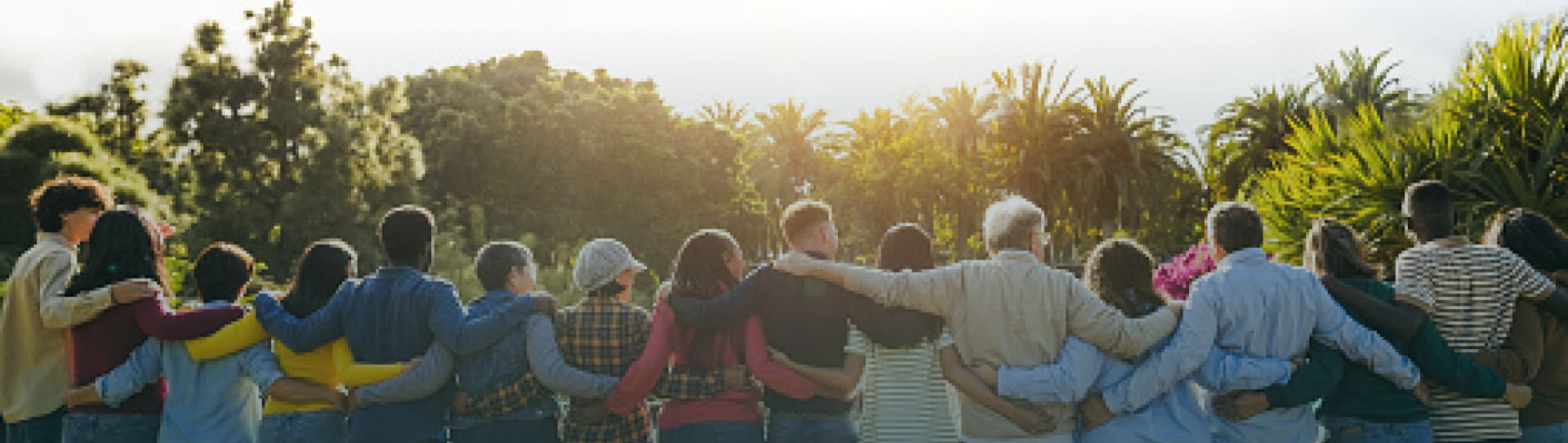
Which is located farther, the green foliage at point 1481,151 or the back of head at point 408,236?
the green foliage at point 1481,151

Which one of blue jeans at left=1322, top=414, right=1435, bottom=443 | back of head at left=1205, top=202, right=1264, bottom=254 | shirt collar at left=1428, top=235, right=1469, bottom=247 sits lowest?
blue jeans at left=1322, top=414, right=1435, bottom=443

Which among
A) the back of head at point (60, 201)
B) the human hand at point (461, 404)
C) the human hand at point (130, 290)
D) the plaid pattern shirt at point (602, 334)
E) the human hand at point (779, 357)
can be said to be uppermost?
the back of head at point (60, 201)

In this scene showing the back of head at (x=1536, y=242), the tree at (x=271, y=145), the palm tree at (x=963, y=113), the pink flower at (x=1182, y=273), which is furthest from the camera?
the palm tree at (x=963, y=113)

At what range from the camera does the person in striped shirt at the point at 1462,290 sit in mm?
5223

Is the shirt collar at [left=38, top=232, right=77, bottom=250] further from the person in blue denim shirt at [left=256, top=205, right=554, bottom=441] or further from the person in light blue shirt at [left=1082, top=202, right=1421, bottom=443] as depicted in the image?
the person in light blue shirt at [left=1082, top=202, right=1421, bottom=443]

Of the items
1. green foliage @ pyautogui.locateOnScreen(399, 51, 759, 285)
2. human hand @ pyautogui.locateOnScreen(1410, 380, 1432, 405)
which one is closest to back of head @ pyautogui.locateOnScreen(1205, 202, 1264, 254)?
human hand @ pyautogui.locateOnScreen(1410, 380, 1432, 405)

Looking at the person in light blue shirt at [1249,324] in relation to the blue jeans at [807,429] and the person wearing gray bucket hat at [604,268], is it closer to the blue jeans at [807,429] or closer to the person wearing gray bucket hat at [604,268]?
the blue jeans at [807,429]

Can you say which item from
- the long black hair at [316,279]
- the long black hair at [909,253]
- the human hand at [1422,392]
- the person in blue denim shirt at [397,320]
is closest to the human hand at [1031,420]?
the long black hair at [909,253]

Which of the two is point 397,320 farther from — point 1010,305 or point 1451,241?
point 1451,241

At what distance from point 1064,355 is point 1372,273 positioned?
1379 millimetres

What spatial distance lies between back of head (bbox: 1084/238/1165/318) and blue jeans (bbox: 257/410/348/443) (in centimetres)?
322

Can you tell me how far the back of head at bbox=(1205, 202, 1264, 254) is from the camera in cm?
498

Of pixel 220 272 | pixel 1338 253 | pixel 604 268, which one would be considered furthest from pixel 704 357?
pixel 1338 253

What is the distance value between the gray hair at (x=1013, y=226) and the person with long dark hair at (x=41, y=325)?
12.8ft
